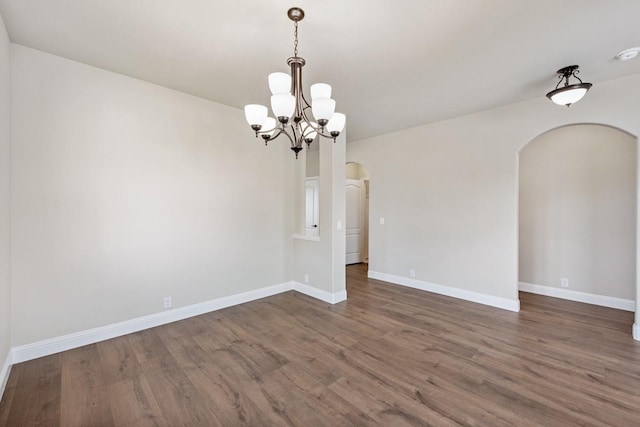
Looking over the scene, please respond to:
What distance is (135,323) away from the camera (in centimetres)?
315

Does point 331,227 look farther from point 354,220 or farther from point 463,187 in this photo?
point 354,220

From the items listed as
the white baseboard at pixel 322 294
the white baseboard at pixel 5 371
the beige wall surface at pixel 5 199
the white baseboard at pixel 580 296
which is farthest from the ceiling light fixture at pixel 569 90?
the white baseboard at pixel 5 371

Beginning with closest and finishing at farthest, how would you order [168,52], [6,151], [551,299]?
[6,151]
[168,52]
[551,299]

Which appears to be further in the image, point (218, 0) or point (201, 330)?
point (201, 330)

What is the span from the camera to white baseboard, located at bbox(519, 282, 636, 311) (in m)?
3.75

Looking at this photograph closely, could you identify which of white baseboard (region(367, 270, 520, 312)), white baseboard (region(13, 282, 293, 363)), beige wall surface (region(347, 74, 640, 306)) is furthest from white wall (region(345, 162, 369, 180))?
white baseboard (region(13, 282, 293, 363))

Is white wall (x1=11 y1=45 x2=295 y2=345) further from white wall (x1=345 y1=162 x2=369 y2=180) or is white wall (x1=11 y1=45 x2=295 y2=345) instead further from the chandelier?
white wall (x1=345 y1=162 x2=369 y2=180)

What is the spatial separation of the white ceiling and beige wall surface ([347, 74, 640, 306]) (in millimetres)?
404

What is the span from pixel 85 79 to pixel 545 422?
4.88 metres

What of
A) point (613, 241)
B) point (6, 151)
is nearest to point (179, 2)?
point (6, 151)

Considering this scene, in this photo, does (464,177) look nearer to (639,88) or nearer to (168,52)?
(639,88)

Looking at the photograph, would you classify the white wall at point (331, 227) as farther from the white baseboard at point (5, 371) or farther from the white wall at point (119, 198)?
the white baseboard at point (5, 371)

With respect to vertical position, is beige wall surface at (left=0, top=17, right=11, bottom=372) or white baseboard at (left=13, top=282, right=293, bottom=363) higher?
beige wall surface at (left=0, top=17, right=11, bottom=372)

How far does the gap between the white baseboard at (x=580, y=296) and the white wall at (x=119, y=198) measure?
453cm
